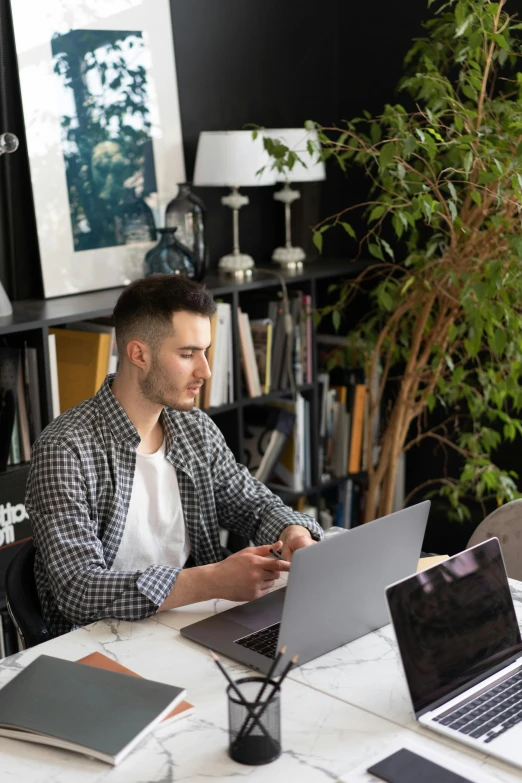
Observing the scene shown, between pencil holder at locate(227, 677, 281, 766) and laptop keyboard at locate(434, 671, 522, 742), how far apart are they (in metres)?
0.26

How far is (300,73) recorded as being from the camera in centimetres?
382

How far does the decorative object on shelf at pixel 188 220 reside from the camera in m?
3.28

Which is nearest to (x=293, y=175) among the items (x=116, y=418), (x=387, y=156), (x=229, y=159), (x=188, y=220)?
(x=229, y=159)

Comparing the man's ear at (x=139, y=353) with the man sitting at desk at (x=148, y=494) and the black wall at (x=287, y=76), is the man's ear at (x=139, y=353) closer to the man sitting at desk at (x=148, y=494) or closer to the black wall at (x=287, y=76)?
the man sitting at desk at (x=148, y=494)

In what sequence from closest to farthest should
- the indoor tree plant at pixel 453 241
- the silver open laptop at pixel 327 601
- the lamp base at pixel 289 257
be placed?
1. the silver open laptop at pixel 327 601
2. the indoor tree plant at pixel 453 241
3. the lamp base at pixel 289 257

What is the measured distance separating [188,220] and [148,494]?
1353 millimetres

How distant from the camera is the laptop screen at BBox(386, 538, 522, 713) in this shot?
146 cm

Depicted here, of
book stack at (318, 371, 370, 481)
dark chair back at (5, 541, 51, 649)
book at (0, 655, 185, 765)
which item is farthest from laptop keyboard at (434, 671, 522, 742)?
book stack at (318, 371, 370, 481)

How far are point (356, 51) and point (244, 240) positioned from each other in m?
0.88

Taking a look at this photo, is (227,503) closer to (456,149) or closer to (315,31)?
(456,149)

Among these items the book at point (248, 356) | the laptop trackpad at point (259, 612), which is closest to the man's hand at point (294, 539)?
the laptop trackpad at point (259, 612)


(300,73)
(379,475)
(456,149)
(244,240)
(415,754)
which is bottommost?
(379,475)

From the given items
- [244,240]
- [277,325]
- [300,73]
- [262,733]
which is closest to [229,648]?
[262,733]

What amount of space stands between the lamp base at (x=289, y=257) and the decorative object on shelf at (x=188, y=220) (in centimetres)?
42
